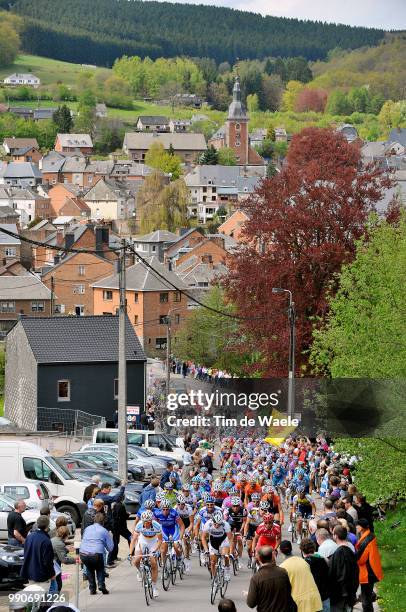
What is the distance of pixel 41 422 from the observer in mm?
56312

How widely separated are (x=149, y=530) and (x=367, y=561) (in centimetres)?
367

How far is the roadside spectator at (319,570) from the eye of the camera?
1806 centimetres

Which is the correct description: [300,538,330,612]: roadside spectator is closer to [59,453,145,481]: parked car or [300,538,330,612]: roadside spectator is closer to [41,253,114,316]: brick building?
[59,453,145,481]: parked car

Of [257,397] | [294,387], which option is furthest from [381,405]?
[257,397]

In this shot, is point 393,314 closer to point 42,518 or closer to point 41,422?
point 42,518

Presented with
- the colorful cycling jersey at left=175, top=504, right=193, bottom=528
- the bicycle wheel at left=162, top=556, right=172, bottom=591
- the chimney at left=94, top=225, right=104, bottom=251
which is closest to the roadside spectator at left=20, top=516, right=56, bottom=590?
the bicycle wheel at left=162, top=556, right=172, bottom=591

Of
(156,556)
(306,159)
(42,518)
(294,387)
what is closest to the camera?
(42,518)

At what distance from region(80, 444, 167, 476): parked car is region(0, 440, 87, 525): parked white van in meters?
8.54

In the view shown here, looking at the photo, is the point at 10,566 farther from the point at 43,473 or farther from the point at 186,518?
the point at 43,473

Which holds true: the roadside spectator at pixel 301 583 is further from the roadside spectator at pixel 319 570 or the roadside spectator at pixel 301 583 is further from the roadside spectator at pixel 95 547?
the roadside spectator at pixel 95 547

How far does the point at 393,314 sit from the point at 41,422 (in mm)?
28180

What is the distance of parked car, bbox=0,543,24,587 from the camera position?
22375mm

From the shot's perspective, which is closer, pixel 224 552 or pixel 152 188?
pixel 224 552

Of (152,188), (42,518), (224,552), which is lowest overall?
(152,188)
